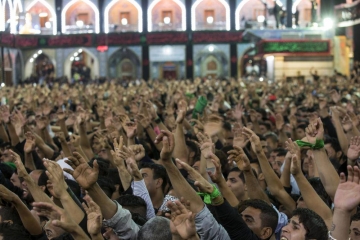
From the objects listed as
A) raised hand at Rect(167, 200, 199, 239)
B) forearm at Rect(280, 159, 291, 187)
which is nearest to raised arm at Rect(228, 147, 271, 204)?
forearm at Rect(280, 159, 291, 187)

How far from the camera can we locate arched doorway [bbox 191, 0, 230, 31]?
1852 inches

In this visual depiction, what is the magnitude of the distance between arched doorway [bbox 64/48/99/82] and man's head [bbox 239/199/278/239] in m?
39.6

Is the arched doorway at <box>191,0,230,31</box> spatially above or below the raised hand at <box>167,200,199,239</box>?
above

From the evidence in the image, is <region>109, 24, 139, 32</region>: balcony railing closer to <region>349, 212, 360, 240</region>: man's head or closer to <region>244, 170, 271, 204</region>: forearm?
<region>244, 170, 271, 204</region>: forearm

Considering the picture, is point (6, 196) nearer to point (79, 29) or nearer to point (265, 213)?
point (265, 213)

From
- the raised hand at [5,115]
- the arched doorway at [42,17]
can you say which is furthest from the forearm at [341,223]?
the arched doorway at [42,17]

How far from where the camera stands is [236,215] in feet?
14.6

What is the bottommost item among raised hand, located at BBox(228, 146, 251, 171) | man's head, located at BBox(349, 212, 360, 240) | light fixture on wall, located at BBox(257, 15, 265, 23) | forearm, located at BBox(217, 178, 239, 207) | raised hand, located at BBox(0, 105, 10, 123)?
man's head, located at BBox(349, 212, 360, 240)

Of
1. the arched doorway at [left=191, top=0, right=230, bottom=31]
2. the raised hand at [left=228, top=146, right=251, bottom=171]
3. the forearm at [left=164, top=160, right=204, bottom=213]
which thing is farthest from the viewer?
the arched doorway at [left=191, top=0, right=230, bottom=31]

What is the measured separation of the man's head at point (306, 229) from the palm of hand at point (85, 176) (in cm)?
123

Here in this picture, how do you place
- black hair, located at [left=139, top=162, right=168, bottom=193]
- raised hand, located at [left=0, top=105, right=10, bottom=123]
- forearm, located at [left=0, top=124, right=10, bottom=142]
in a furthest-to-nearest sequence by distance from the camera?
forearm, located at [left=0, top=124, right=10, bottom=142] < raised hand, located at [left=0, top=105, right=10, bottom=123] < black hair, located at [left=139, top=162, right=168, bottom=193]

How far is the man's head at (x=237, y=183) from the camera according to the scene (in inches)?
247

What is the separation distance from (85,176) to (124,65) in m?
43.5

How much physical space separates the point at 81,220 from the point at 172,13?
4376 centimetres
